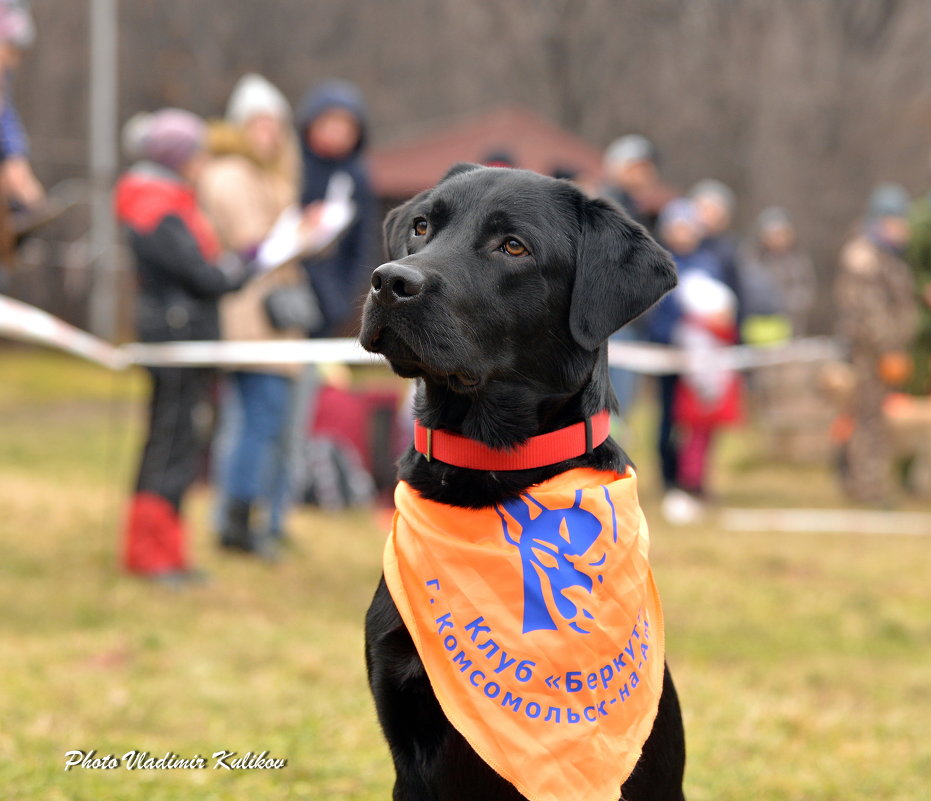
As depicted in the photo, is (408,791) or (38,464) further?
(38,464)

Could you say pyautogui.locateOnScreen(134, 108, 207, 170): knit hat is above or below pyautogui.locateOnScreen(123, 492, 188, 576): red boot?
above

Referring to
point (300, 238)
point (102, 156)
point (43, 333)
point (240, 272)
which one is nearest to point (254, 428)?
point (240, 272)

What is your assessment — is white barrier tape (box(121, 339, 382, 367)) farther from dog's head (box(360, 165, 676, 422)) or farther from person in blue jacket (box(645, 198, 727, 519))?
person in blue jacket (box(645, 198, 727, 519))

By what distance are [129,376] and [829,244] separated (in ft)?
41.8

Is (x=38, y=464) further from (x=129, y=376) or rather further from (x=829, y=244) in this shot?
(x=829, y=244)

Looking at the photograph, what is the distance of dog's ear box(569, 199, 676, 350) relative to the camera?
2.37 meters

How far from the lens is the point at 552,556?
240 cm

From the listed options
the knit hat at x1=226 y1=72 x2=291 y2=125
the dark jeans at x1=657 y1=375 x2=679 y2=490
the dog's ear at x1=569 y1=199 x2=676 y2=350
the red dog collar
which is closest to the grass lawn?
the dark jeans at x1=657 y1=375 x2=679 y2=490

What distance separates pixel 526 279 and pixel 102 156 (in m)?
16.5

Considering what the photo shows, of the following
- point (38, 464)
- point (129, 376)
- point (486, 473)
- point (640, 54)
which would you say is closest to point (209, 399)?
point (38, 464)

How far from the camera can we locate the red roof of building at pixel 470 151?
13.7 meters

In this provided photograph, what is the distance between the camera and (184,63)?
22234 mm

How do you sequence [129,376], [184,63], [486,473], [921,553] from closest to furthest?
[486,473] < [921,553] < [129,376] < [184,63]

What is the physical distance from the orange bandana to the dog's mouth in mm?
271
